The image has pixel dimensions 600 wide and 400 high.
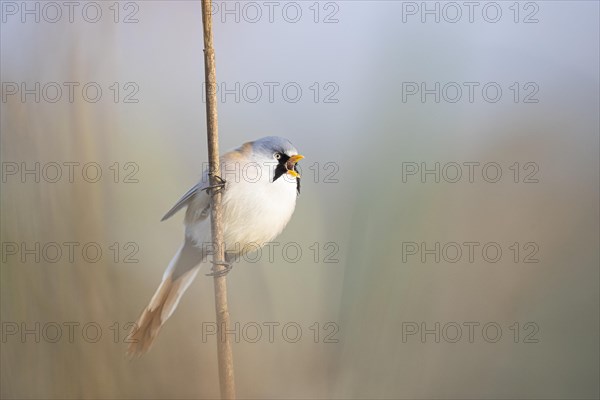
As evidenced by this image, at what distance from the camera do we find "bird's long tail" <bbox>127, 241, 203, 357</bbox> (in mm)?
1612

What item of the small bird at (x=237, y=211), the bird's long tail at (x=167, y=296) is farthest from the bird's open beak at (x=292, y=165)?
the bird's long tail at (x=167, y=296)

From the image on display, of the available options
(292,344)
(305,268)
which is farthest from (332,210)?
(292,344)

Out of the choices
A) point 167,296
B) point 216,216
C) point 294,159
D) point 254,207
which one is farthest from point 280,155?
point 167,296

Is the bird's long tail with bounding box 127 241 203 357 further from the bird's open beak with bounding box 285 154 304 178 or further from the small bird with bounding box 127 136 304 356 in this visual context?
the bird's open beak with bounding box 285 154 304 178

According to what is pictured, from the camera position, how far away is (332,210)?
71.5 inches

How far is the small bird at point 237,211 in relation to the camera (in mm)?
1512

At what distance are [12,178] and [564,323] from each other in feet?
5.43

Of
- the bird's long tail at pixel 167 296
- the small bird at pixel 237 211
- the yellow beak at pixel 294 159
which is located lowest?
the bird's long tail at pixel 167 296

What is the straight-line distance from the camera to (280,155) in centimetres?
156

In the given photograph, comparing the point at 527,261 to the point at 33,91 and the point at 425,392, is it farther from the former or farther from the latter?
the point at 33,91

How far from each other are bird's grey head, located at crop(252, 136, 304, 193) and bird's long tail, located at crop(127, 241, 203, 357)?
0.32 metres

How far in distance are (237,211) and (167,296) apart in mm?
313

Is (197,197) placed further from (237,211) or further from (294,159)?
(294,159)

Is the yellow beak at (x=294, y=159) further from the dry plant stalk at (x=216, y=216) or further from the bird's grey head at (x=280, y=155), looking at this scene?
the dry plant stalk at (x=216, y=216)
